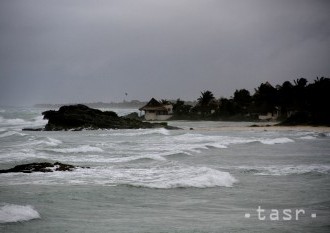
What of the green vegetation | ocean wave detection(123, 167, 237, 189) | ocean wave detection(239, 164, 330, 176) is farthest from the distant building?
ocean wave detection(123, 167, 237, 189)

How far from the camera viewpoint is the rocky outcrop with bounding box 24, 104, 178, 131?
5325 centimetres

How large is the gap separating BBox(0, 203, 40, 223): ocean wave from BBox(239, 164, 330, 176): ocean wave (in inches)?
366

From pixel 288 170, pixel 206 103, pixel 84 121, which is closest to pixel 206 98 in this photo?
pixel 206 103

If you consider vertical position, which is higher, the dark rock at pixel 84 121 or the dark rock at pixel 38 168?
the dark rock at pixel 84 121

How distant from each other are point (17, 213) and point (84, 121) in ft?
148

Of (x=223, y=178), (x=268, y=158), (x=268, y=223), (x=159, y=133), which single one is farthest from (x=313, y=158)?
(x=159, y=133)

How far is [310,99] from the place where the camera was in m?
60.6

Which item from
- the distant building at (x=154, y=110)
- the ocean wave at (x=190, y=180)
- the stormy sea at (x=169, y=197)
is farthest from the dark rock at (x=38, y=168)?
the distant building at (x=154, y=110)

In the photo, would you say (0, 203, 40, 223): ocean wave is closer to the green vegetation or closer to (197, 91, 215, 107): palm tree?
the green vegetation

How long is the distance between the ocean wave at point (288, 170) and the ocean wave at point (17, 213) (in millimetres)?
9291

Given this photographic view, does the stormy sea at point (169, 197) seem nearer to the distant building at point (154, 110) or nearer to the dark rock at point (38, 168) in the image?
the dark rock at point (38, 168)

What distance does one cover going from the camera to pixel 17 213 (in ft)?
30.4

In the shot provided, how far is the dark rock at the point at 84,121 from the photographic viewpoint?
175ft

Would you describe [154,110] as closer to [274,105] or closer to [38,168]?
[274,105]
